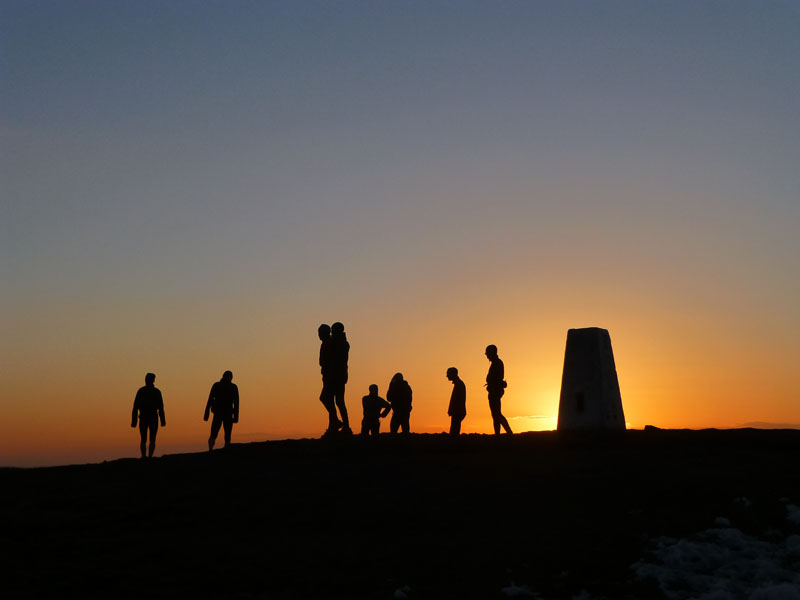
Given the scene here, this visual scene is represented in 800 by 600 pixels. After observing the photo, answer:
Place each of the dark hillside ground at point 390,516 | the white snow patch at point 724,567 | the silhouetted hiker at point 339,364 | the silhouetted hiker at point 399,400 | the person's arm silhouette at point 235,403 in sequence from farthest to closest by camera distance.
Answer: the silhouetted hiker at point 399,400 → the person's arm silhouette at point 235,403 → the silhouetted hiker at point 339,364 → the dark hillside ground at point 390,516 → the white snow patch at point 724,567

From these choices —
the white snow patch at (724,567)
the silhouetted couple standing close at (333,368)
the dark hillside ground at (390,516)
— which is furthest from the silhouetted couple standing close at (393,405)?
the white snow patch at (724,567)

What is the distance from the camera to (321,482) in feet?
50.5

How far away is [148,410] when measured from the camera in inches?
830

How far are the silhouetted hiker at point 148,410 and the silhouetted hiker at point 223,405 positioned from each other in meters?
1.12

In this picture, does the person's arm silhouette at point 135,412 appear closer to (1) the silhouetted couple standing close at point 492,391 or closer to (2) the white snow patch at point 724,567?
(1) the silhouetted couple standing close at point 492,391

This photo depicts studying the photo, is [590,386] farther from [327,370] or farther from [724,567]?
[724,567]

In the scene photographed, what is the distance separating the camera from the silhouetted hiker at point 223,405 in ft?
71.0

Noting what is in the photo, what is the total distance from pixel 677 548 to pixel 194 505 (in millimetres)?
7135

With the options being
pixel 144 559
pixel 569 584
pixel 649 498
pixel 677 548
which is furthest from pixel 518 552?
pixel 144 559

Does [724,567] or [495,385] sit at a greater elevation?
[495,385]

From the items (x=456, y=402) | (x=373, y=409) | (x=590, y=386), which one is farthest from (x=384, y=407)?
(x=590, y=386)

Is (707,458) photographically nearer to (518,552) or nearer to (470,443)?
(470,443)

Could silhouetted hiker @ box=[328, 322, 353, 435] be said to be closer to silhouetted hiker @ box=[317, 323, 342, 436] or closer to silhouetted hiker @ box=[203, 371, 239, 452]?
silhouetted hiker @ box=[317, 323, 342, 436]

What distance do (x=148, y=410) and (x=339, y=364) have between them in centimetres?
454
